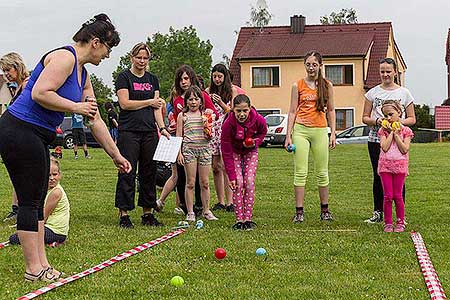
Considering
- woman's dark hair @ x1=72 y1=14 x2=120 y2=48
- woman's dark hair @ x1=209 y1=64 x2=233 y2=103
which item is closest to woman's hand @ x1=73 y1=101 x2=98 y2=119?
woman's dark hair @ x1=72 y1=14 x2=120 y2=48

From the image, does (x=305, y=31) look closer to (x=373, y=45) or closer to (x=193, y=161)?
(x=373, y=45)

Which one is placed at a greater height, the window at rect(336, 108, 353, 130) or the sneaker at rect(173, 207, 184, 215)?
the sneaker at rect(173, 207, 184, 215)

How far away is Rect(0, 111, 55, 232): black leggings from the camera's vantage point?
537cm

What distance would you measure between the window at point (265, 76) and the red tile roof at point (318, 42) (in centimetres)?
87

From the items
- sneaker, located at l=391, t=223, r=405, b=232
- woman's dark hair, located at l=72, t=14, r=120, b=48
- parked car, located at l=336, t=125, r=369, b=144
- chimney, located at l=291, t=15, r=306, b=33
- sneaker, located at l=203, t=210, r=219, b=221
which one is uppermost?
chimney, located at l=291, t=15, r=306, b=33

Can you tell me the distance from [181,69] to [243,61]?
3586 centimetres

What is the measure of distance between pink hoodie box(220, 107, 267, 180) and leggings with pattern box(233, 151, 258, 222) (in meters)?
0.08

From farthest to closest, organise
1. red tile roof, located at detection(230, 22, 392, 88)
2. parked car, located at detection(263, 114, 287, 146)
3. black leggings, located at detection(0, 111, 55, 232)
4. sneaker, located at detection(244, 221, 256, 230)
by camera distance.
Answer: red tile roof, located at detection(230, 22, 392, 88)
parked car, located at detection(263, 114, 287, 146)
sneaker, located at detection(244, 221, 256, 230)
black leggings, located at detection(0, 111, 55, 232)

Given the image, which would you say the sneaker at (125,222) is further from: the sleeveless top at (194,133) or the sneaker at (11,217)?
the sneaker at (11,217)

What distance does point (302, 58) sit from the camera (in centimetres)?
4400

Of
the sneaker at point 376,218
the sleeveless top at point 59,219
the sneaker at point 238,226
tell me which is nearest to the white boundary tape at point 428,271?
the sneaker at point 376,218

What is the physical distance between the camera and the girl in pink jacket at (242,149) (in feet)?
27.0

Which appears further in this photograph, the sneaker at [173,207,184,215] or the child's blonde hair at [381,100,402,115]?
the sneaker at [173,207,184,215]

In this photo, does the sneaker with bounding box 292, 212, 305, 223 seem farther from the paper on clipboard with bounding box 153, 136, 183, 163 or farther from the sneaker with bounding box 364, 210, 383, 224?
the paper on clipboard with bounding box 153, 136, 183, 163
